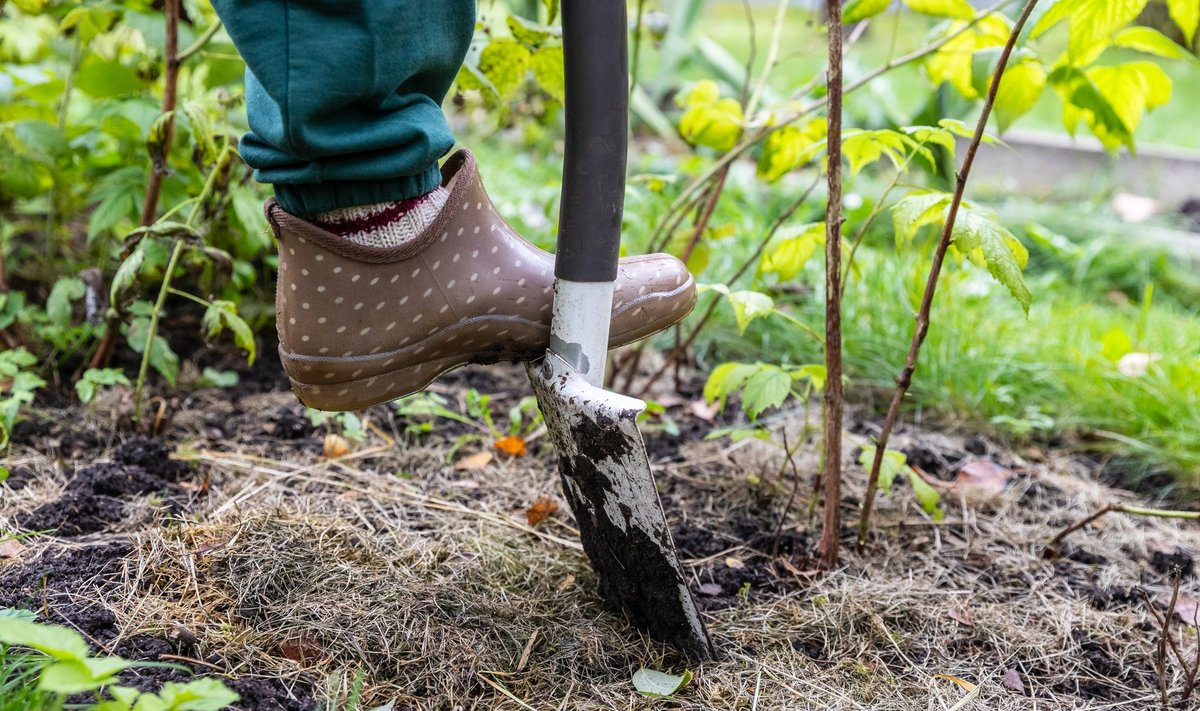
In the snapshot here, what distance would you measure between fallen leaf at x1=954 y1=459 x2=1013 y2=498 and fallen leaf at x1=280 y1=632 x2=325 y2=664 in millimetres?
1249

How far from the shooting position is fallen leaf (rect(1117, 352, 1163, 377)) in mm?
2191

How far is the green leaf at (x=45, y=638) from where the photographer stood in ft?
2.54

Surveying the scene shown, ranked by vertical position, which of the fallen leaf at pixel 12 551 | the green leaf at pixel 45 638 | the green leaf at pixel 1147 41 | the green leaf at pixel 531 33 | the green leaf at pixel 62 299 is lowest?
the fallen leaf at pixel 12 551

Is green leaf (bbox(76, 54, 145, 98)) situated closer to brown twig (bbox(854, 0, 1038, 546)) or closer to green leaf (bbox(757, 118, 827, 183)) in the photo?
green leaf (bbox(757, 118, 827, 183))

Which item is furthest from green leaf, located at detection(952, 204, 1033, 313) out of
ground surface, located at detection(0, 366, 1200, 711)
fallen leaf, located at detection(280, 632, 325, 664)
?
fallen leaf, located at detection(280, 632, 325, 664)

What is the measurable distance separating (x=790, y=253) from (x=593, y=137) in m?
0.54

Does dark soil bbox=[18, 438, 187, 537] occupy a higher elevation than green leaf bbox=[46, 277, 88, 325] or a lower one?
lower

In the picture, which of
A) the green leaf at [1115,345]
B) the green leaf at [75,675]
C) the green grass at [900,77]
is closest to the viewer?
the green leaf at [75,675]

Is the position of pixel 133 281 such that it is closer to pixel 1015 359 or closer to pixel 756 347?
pixel 756 347

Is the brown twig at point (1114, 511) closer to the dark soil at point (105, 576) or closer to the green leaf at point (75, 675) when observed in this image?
the dark soil at point (105, 576)

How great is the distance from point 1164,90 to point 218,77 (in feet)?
5.87

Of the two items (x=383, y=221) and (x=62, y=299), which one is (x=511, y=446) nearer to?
(x=383, y=221)

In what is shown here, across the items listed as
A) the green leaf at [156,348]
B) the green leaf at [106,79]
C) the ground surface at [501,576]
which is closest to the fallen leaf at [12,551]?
the ground surface at [501,576]

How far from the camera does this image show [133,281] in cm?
154
